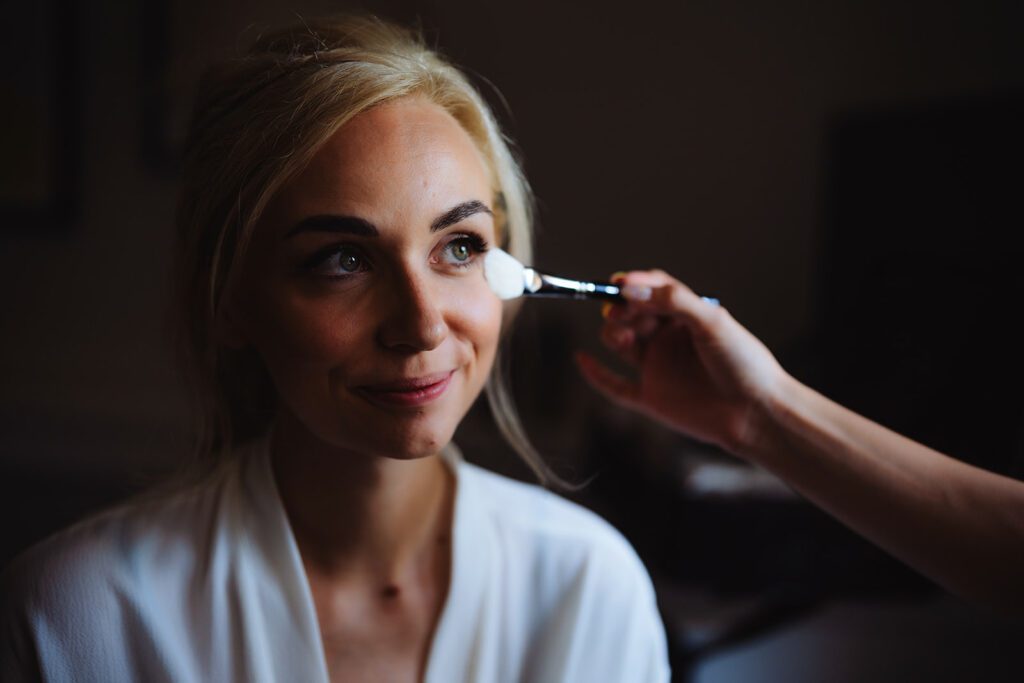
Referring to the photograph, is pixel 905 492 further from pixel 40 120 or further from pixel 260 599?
pixel 40 120

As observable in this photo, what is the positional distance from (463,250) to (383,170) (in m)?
0.11

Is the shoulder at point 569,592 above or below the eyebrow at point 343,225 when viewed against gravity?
below

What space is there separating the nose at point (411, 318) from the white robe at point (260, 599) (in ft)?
0.72

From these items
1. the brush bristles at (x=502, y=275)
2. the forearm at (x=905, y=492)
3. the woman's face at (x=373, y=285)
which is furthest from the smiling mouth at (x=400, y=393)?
the forearm at (x=905, y=492)

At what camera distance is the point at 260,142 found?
659 millimetres

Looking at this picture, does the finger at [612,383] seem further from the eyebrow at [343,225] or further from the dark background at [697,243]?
the dark background at [697,243]

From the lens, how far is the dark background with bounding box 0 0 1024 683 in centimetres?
126

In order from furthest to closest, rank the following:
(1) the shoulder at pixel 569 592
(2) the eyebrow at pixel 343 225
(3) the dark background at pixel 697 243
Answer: (3) the dark background at pixel 697 243, (1) the shoulder at pixel 569 592, (2) the eyebrow at pixel 343 225

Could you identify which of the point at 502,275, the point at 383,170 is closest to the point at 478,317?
the point at 502,275

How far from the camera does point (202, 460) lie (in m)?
0.80

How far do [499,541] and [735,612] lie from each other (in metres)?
0.60

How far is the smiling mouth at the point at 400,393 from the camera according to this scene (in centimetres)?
64

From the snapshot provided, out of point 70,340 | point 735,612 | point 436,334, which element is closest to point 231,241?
point 436,334

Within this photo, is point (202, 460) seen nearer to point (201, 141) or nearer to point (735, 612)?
point (201, 141)
